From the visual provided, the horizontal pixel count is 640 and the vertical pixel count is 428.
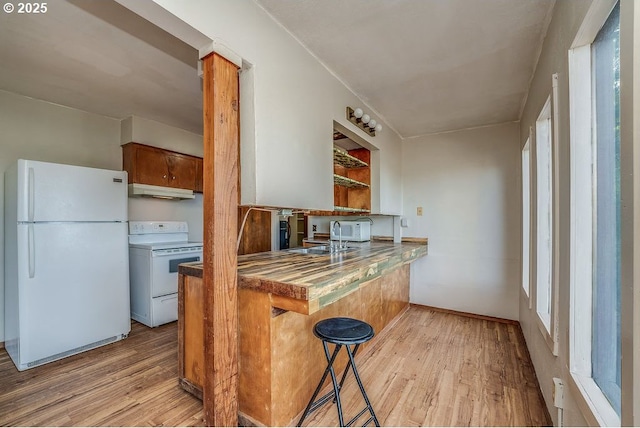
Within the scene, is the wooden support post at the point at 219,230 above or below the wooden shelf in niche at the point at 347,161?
below

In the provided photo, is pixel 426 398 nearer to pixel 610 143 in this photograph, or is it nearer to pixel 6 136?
pixel 610 143

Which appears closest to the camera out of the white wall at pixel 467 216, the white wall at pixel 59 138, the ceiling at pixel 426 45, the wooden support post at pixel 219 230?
the wooden support post at pixel 219 230

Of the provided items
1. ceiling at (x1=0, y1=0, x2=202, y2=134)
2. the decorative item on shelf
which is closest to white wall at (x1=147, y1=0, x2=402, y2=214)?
the decorative item on shelf

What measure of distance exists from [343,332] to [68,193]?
2.70m

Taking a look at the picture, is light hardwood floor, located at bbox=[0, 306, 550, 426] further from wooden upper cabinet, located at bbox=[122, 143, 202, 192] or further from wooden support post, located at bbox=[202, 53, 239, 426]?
wooden upper cabinet, located at bbox=[122, 143, 202, 192]

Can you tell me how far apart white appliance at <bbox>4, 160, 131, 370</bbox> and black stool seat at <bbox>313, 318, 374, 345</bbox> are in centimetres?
239

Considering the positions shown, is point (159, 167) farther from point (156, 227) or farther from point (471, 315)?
point (471, 315)

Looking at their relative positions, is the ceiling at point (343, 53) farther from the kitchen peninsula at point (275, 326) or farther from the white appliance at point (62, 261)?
the kitchen peninsula at point (275, 326)

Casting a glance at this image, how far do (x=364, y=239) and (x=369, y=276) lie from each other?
5.58 ft

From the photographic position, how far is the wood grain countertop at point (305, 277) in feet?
4.50

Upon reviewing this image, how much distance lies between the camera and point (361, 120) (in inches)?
106

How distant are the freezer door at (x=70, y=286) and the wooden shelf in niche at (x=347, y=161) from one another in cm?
229

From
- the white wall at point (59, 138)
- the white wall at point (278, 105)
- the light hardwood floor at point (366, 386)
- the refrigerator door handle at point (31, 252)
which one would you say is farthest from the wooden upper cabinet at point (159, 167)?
the white wall at point (278, 105)

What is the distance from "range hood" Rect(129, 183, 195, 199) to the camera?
327cm
